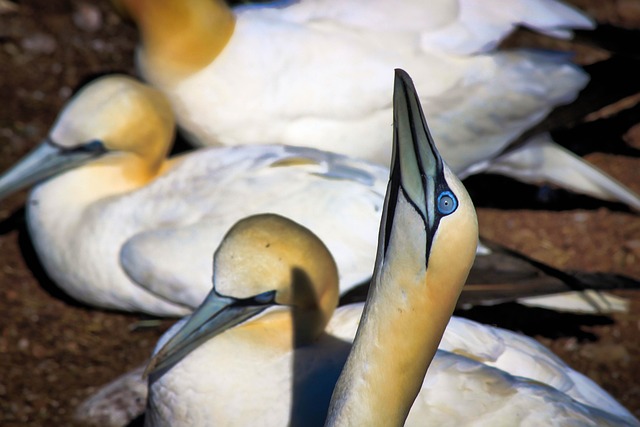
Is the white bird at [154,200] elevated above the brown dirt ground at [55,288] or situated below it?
above

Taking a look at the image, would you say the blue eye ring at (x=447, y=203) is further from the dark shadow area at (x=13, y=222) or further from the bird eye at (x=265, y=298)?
the dark shadow area at (x=13, y=222)

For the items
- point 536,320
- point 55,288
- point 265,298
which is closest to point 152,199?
point 55,288

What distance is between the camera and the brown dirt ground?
4113 millimetres

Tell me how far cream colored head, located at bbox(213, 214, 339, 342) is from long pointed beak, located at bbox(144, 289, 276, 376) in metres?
0.04

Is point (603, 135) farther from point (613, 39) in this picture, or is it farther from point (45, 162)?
point (45, 162)

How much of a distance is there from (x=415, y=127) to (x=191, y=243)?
196cm

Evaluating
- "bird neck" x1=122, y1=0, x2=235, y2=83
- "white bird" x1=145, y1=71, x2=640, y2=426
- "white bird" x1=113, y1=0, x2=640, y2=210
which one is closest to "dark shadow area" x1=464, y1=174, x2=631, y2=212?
"white bird" x1=113, y1=0, x2=640, y2=210

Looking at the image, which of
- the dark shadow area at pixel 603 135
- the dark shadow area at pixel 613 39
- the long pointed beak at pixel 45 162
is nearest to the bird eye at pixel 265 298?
the long pointed beak at pixel 45 162

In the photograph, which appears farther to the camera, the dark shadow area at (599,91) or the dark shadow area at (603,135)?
the dark shadow area at (603,135)

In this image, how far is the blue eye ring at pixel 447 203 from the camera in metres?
2.11

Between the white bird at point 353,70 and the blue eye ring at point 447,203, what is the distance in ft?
8.05

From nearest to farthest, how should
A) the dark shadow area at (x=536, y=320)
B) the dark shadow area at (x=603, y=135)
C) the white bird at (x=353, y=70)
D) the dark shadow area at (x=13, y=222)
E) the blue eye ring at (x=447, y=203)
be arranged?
the blue eye ring at (x=447, y=203) < the dark shadow area at (x=536, y=320) < the white bird at (x=353, y=70) < the dark shadow area at (x=13, y=222) < the dark shadow area at (x=603, y=135)

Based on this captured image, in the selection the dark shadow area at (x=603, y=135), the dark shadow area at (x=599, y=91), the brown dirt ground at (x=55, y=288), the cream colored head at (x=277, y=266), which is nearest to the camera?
the cream colored head at (x=277, y=266)

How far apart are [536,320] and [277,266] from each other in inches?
70.9
